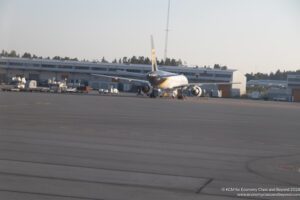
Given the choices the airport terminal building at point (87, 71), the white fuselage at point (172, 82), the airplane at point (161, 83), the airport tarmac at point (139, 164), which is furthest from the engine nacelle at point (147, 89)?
the airport terminal building at point (87, 71)

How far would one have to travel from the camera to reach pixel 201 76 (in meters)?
124

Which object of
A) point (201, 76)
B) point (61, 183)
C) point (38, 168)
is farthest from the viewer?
point (201, 76)

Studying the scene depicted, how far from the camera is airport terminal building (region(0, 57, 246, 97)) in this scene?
122688mm

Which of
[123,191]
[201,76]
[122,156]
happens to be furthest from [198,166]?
[201,76]

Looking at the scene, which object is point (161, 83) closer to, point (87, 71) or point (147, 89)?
point (147, 89)

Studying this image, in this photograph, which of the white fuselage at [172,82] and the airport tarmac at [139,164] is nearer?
the airport tarmac at [139,164]

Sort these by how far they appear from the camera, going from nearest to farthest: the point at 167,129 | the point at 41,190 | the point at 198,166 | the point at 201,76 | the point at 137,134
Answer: the point at 41,190 < the point at 198,166 < the point at 137,134 < the point at 167,129 < the point at 201,76

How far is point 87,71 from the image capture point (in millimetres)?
130500

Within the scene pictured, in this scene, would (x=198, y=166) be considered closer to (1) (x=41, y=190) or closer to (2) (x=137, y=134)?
(1) (x=41, y=190)

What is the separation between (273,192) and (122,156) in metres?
5.17

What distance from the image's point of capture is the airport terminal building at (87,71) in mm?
122688

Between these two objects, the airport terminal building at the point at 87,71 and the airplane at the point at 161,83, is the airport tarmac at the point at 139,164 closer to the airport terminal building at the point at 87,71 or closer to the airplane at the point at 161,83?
the airplane at the point at 161,83

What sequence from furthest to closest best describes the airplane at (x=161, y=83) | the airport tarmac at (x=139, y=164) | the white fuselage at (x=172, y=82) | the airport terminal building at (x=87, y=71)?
1. the airport terminal building at (x=87, y=71)
2. the white fuselage at (x=172, y=82)
3. the airplane at (x=161, y=83)
4. the airport tarmac at (x=139, y=164)

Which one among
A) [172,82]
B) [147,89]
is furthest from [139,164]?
[147,89]
